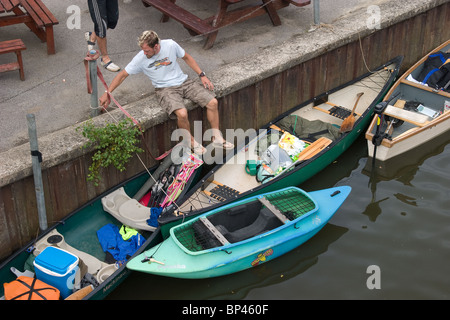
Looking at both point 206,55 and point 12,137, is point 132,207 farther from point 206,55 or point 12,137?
point 206,55

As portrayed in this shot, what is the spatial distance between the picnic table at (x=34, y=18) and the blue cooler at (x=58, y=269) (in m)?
3.98

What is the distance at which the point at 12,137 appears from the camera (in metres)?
7.61

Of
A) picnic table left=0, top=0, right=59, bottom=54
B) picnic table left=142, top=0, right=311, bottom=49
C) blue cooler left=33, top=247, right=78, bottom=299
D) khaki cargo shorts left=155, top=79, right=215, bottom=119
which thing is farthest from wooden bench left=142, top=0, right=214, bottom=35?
blue cooler left=33, top=247, right=78, bottom=299

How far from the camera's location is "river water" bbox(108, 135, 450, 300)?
735 cm

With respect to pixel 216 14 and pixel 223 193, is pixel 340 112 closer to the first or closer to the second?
pixel 216 14

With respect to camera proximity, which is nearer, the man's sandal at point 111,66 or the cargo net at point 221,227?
the cargo net at point 221,227

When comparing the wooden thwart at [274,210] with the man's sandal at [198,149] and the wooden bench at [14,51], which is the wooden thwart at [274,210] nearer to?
the man's sandal at [198,149]

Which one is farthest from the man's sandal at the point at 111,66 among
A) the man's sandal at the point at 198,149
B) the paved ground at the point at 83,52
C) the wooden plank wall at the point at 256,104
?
the man's sandal at the point at 198,149

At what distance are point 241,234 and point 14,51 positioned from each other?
170 inches

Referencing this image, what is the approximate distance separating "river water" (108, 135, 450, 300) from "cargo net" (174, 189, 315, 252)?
518 mm

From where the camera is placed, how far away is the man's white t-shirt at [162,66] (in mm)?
7964

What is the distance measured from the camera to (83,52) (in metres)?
9.58

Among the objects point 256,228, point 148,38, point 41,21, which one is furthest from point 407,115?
point 41,21

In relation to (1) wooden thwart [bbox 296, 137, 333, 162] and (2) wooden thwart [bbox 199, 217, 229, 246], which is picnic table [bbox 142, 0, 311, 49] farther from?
(2) wooden thwart [bbox 199, 217, 229, 246]
